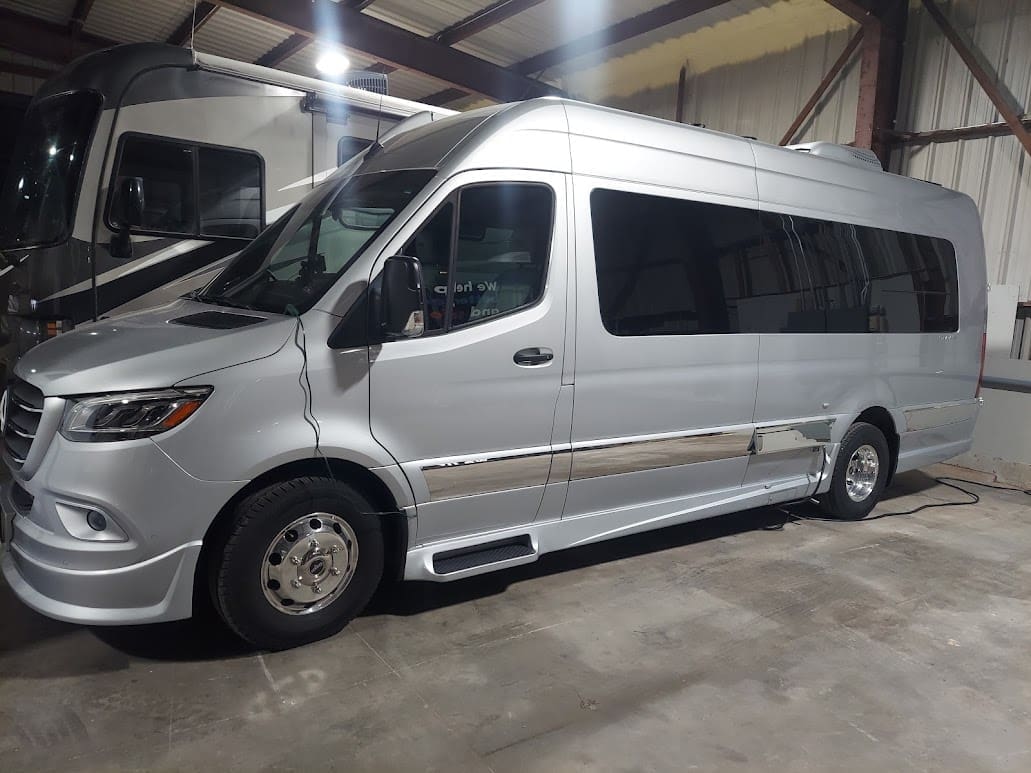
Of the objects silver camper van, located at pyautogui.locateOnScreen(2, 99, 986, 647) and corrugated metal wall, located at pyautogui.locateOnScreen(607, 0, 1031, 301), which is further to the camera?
corrugated metal wall, located at pyautogui.locateOnScreen(607, 0, 1031, 301)

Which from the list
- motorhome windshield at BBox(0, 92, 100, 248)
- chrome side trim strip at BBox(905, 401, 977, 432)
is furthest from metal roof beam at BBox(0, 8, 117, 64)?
chrome side trim strip at BBox(905, 401, 977, 432)

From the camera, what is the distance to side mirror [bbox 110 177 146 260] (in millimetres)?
5047

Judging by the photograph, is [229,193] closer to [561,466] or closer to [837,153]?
[561,466]

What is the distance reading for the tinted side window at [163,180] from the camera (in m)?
5.25

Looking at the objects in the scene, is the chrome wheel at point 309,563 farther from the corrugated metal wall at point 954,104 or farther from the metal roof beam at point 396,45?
the metal roof beam at point 396,45

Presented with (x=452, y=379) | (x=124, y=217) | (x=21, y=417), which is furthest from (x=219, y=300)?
(x=124, y=217)

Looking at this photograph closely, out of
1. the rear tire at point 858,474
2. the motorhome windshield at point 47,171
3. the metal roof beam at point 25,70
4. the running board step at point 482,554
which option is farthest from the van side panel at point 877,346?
the metal roof beam at point 25,70

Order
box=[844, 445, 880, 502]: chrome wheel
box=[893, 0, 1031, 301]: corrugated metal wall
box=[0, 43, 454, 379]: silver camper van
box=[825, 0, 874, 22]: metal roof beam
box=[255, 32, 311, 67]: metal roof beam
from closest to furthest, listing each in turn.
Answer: box=[0, 43, 454, 379]: silver camper van < box=[844, 445, 880, 502]: chrome wheel < box=[893, 0, 1031, 301]: corrugated metal wall < box=[825, 0, 874, 22]: metal roof beam < box=[255, 32, 311, 67]: metal roof beam

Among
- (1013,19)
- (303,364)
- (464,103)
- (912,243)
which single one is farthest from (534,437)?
(464,103)

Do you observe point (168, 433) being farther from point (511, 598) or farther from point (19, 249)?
point (19, 249)

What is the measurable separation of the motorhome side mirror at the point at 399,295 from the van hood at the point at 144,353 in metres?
0.38

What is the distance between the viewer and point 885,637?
12.0 feet

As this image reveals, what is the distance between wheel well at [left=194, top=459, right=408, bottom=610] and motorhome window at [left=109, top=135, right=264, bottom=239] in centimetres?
306

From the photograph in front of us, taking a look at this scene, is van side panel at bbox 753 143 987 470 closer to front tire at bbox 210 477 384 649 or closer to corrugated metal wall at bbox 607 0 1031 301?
corrugated metal wall at bbox 607 0 1031 301
